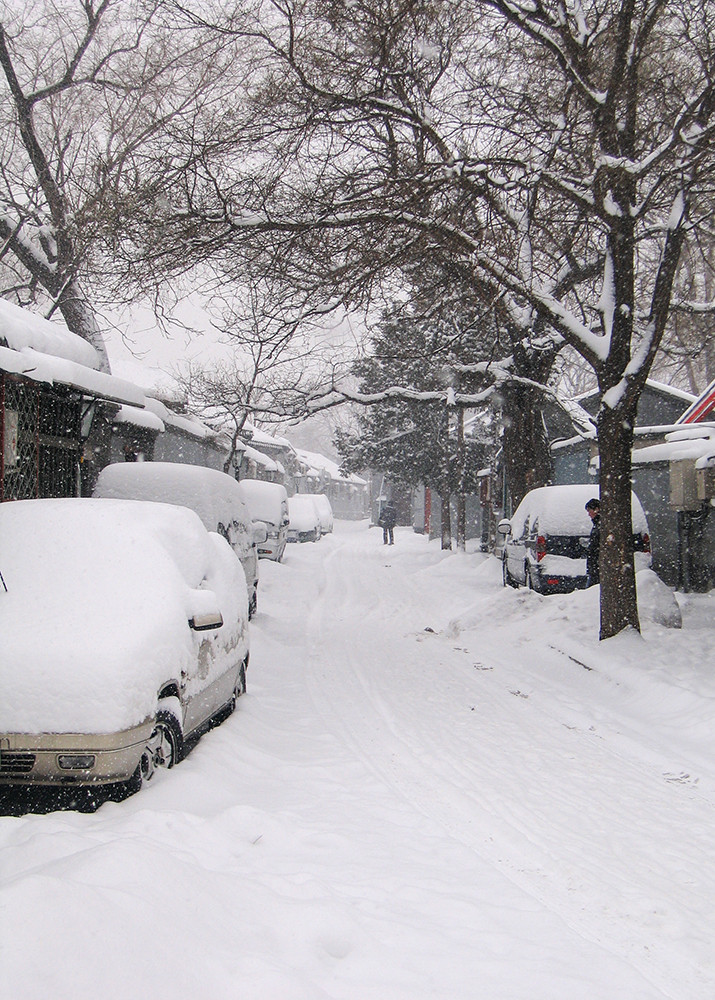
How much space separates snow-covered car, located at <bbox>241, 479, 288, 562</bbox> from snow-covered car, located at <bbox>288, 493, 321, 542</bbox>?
421 inches

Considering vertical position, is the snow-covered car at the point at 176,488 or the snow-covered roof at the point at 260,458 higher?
the snow-covered roof at the point at 260,458

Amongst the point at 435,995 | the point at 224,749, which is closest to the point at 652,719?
the point at 224,749

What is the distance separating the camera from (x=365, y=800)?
15.8ft

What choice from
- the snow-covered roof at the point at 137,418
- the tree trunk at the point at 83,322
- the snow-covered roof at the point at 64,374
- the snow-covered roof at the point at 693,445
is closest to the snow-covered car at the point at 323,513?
the snow-covered roof at the point at 137,418

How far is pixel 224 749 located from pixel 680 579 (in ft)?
40.1

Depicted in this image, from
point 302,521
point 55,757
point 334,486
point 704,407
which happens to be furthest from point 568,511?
point 334,486

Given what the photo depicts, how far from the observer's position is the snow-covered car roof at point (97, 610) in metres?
4.18

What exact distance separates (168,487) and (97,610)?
541cm

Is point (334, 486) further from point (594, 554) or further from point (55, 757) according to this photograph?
point (55, 757)

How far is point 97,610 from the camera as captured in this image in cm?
472

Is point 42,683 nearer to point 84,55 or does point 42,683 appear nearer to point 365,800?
point 365,800

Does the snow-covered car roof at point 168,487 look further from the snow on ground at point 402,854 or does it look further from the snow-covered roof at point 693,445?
the snow-covered roof at point 693,445

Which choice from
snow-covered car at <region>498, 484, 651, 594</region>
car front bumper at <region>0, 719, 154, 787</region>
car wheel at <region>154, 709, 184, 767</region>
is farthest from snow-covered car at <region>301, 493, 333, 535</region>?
car front bumper at <region>0, 719, 154, 787</region>

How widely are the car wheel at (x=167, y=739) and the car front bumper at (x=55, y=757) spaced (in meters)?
0.51
